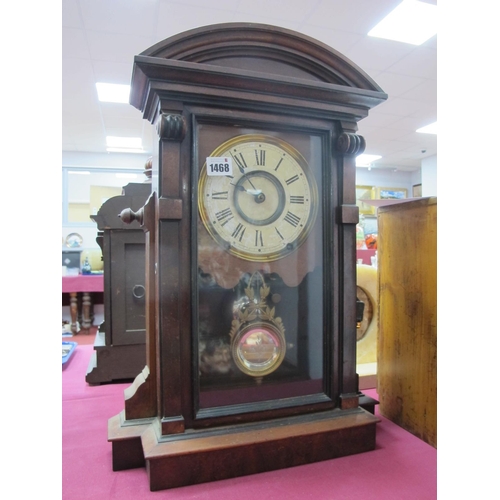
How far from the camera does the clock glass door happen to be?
770 millimetres

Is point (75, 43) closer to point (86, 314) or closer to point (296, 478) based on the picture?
point (86, 314)

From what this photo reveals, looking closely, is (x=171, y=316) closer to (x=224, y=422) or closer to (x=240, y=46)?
(x=224, y=422)

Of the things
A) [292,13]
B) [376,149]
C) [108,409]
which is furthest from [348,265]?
[376,149]

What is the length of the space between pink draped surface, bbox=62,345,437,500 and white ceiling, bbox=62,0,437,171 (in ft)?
6.70

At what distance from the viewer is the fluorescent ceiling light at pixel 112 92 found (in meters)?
3.26

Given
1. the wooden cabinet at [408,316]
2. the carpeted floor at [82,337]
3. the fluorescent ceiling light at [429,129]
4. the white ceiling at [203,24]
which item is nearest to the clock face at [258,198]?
the wooden cabinet at [408,316]

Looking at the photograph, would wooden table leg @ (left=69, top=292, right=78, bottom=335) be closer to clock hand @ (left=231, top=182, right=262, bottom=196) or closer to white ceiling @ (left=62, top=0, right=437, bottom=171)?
white ceiling @ (left=62, top=0, right=437, bottom=171)

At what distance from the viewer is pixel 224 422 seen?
0.74m

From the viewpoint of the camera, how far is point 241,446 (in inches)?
27.5

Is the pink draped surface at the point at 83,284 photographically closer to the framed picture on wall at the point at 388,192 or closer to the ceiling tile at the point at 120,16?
the ceiling tile at the point at 120,16

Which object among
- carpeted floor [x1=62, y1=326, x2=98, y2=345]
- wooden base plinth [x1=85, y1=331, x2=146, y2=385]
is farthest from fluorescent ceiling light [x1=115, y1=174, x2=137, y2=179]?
wooden base plinth [x1=85, y1=331, x2=146, y2=385]

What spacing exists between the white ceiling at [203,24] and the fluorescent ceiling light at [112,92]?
0.21 feet

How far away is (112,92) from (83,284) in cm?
166
